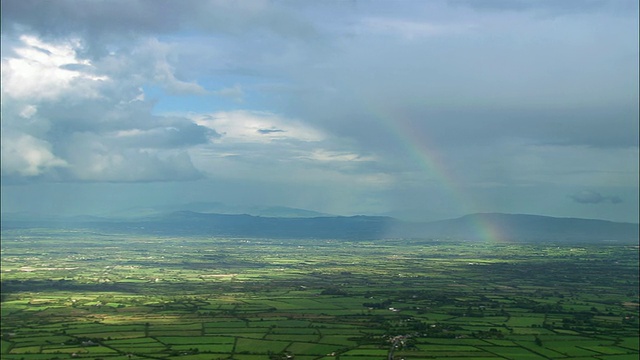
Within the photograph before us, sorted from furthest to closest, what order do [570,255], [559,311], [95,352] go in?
[570,255] → [559,311] → [95,352]

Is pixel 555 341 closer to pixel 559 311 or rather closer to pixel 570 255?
pixel 559 311

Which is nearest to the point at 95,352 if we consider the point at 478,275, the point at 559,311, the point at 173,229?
the point at 559,311

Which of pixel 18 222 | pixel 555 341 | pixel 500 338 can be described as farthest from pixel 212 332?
pixel 18 222

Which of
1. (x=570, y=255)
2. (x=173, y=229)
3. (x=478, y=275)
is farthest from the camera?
(x=173, y=229)

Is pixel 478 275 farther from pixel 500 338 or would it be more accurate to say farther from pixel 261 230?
pixel 261 230

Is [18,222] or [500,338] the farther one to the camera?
[18,222]

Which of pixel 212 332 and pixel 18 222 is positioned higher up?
pixel 18 222
